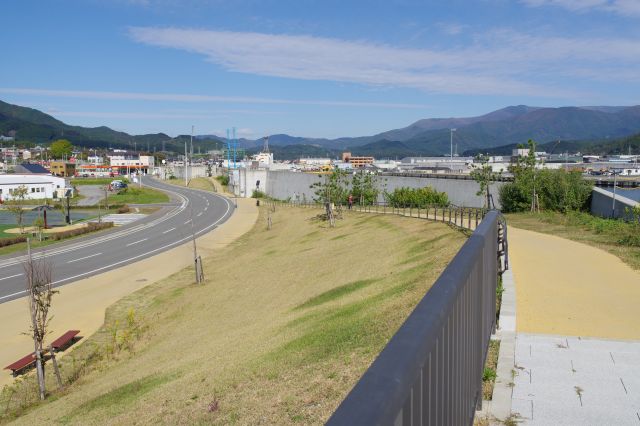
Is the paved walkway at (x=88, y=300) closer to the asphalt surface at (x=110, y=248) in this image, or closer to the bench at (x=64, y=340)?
the bench at (x=64, y=340)

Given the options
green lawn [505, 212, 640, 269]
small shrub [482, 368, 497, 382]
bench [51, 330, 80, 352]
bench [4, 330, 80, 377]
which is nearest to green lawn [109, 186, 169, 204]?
bench [51, 330, 80, 352]

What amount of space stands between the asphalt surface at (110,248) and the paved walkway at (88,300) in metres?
1.46

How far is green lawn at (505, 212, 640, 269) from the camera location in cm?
1547

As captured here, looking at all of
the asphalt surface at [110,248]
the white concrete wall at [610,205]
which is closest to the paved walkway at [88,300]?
the asphalt surface at [110,248]

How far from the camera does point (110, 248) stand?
136 feet

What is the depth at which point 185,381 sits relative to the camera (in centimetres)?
1138

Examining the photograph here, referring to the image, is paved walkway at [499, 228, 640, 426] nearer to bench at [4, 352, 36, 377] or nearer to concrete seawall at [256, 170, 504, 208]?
bench at [4, 352, 36, 377]

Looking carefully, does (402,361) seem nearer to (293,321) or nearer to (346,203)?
(293,321)

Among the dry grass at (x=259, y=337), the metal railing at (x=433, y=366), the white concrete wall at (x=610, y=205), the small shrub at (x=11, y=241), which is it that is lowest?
the small shrub at (x=11, y=241)

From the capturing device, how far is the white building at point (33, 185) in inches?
3179

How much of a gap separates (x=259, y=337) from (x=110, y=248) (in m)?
31.2

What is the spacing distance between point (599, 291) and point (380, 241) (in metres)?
17.3

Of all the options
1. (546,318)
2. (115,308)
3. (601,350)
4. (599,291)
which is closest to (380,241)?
(115,308)

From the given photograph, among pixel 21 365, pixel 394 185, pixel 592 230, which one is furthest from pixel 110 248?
pixel 592 230
